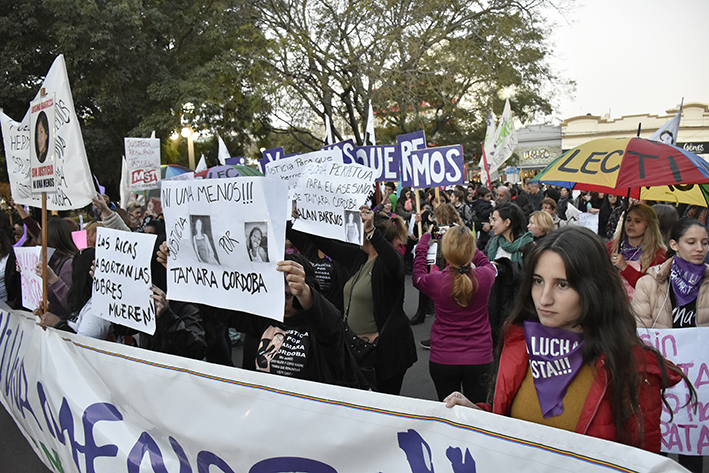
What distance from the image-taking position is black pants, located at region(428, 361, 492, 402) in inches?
130

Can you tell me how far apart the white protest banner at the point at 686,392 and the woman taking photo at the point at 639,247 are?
69 centimetres

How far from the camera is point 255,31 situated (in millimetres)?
18641

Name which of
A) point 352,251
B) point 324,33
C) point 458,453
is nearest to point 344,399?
point 458,453

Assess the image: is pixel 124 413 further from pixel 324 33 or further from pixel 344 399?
pixel 324 33

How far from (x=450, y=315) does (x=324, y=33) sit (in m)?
17.8

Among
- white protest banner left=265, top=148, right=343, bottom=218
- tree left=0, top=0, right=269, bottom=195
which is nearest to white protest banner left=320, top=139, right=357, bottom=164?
white protest banner left=265, top=148, right=343, bottom=218

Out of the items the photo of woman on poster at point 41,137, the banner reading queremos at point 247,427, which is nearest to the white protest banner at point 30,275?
the photo of woman on poster at point 41,137

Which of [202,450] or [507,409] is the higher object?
[507,409]

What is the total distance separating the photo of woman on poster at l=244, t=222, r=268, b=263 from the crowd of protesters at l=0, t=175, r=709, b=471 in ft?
0.42

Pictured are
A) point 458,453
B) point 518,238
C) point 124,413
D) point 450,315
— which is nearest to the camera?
point 458,453

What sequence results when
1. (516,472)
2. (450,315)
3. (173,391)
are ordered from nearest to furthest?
(516,472), (173,391), (450,315)

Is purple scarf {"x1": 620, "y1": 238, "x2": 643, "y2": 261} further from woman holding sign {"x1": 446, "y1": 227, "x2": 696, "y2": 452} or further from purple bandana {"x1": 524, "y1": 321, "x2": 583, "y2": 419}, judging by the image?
purple bandana {"x1": 524, "y1": 321, "x2": 583, "y2": 419}

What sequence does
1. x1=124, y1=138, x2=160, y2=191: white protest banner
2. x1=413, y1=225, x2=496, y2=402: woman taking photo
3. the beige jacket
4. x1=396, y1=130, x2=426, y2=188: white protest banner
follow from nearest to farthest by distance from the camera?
1. the beige jacket
2. x1=413, y1=225, x2=496, y2=402: woman taking photo
3. x1=396, y1=130, x2=426, y2=188: white protest banner
4. x1=124, y1=138, x2=160, y2=191: white protest banner

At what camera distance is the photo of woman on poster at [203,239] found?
246 centimetres
